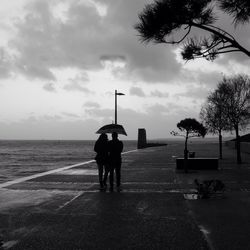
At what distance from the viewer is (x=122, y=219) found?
7.60 metres

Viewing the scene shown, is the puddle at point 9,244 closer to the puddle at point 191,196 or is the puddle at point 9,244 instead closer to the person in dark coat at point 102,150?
the puddle at point 191,196

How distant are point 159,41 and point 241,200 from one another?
4212mm

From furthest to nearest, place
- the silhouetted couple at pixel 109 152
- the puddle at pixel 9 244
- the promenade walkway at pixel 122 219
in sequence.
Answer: the silhouetted couple at pixel 109 152, the promenade walkway at pixel 122 219, the puddle at pixel 9 244

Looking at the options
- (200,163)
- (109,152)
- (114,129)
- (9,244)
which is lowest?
(9,244)

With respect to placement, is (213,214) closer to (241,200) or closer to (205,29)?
(241,200)

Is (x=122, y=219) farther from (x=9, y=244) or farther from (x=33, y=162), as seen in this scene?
(x=33, y=162)

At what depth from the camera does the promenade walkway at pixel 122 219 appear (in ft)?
19.6

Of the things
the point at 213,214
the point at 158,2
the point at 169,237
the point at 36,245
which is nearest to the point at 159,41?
the point at 158,2

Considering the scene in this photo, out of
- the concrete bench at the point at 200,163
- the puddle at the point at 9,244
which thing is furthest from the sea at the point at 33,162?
the puddle at the point at 9,244

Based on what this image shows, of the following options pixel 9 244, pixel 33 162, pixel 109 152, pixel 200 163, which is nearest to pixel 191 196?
pixel 109 152

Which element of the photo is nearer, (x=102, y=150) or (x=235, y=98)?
(x=102, y=150)

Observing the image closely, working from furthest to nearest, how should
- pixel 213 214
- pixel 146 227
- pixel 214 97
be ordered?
pixel 214 97 → pixel 213 214 → pixel 146 227

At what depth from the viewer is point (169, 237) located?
6227mm

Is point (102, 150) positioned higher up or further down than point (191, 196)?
higher up
